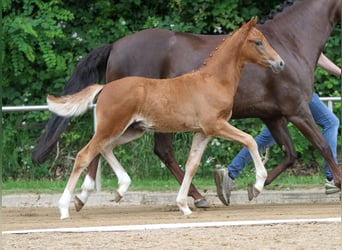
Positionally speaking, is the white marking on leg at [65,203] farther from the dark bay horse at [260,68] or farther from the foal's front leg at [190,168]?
the foal's front leg at [190,168]

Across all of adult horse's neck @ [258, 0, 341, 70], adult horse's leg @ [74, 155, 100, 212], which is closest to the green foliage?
adult horse's neck @ [258, 0, 341, 70]

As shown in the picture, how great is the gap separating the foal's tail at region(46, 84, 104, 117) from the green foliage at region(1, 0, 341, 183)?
11.6 ft

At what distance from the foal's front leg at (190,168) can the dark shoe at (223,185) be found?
1229 mm

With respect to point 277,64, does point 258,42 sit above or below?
above

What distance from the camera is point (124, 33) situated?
15391mm

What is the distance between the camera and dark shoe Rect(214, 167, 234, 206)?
1131 centimetres

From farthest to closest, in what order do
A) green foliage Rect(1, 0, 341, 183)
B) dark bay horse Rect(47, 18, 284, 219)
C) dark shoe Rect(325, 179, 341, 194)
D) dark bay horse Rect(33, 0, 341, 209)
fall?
green foliage Rect(1, 0, 341, 183), dark shoe Rect(325, 179, 341, 194), dark bay horse Rect(33, 0, 341, 209), dark bay horse Rect(47, 18, 284, 219)

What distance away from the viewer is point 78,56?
605 inches

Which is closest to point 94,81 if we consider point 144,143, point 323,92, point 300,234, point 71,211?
point 71,211

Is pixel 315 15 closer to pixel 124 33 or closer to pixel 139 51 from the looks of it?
pixel 139 51

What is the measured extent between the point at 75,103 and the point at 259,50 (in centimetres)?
180

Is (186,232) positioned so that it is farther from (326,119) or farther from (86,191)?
(326,119)

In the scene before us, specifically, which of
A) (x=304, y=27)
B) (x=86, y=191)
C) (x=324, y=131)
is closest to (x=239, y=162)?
(x=324, y=131)

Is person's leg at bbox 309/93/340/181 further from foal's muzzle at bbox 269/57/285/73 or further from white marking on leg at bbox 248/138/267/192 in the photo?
white marking on leg at bbox 248/138/267/192
